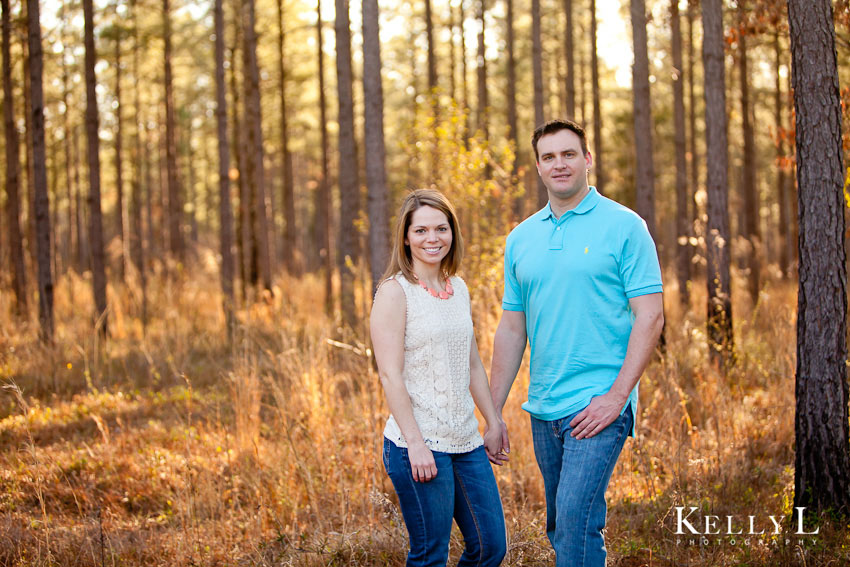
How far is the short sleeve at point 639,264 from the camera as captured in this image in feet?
9.20

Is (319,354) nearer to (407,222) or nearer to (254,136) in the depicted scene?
(407,222)

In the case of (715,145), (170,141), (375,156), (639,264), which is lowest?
(639,264)

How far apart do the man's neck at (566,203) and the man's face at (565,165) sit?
0.01m

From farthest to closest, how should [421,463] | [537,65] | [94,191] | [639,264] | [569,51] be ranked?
[569,51], [537,65], [94,191], [639,264], [421,463]

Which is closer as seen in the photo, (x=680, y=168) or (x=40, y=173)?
(x=40, y=173)

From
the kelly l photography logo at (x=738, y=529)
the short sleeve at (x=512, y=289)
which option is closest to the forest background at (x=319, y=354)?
the kelly l photography logo at (x=738, y=529)

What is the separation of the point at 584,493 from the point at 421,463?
2.11 ft

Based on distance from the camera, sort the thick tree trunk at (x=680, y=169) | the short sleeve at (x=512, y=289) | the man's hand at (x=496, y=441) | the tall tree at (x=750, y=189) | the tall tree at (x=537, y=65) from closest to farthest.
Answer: the man's hand at (x=496, y=441), the short sleeve at (x=512, y=289), the thick tree trunk at (x=680, y=169), the tall tree at (x=750, y=189), the tall tree at (x=537, y=65)

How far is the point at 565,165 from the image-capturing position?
298 centimetres

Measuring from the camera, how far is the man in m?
2.76

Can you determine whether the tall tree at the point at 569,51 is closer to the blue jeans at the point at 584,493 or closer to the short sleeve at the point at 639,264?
the short sleeve at the point at 639,264

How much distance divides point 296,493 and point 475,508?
7.57ft

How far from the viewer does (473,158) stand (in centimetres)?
891

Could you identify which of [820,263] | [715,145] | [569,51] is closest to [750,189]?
[569,51]
